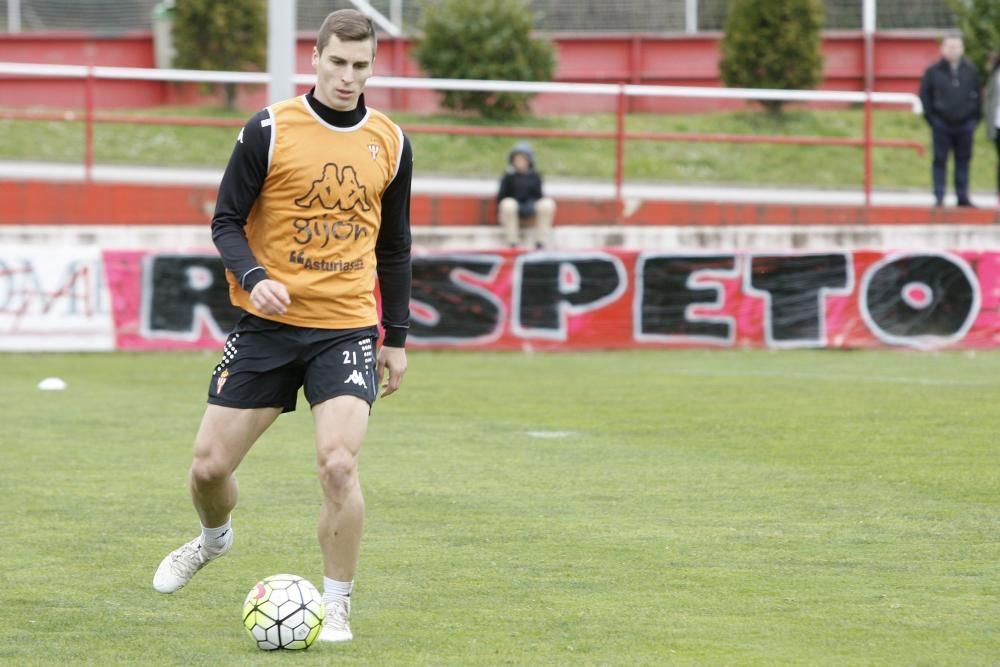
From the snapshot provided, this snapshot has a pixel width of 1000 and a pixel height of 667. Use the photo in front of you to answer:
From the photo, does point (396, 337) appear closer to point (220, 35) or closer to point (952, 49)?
point (952, 49)

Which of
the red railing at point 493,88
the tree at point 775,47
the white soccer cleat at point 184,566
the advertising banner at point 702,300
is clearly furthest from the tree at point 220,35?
the white soccer cleat at point 184,566

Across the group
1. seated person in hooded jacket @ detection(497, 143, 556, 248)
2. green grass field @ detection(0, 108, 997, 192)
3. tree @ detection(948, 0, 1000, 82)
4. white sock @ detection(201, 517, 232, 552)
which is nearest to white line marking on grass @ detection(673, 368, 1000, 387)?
seated person in hooded jacket @ detection(497, 143, 556, 248)

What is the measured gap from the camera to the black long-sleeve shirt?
590cm

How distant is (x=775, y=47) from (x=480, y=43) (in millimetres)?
4493

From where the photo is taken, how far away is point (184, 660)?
5570 millimetres

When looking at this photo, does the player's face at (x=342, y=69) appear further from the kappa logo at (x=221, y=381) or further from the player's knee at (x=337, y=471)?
the player's knee at (x=337, y=471)

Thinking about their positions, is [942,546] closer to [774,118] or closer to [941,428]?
[941,428]

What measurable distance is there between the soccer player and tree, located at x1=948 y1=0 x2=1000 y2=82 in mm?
22299

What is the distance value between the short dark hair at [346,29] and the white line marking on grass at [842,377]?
9509 millimetres

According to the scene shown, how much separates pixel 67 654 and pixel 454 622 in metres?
1.32

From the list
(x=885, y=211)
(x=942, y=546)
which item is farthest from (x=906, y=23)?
(x=942, y=546)

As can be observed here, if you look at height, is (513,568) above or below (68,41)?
below

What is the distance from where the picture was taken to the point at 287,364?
602 centimetres

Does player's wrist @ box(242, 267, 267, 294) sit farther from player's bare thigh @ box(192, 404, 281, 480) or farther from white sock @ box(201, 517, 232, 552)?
white sock @ box(201, 517, 232, 552)
